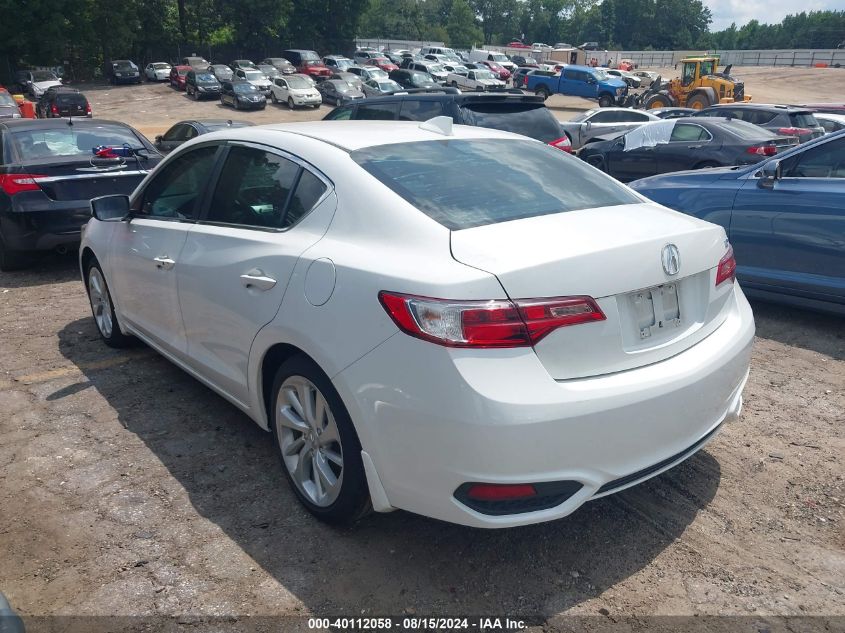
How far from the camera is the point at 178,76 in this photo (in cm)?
4909

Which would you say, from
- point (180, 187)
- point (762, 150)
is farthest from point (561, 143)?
point (180, 187)

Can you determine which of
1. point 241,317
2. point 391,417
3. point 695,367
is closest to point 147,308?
point 241,317

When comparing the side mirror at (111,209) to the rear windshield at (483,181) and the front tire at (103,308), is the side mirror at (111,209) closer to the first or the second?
the front tire at (103,308)

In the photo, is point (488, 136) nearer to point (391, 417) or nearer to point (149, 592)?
point (391, 417)

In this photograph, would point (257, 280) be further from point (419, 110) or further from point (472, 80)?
point (472, 80)

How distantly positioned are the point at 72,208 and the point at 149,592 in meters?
5.50

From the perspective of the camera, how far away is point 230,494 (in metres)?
3.50

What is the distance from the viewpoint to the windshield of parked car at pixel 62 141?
Result: 7.71 m

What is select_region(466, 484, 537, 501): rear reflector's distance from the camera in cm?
250

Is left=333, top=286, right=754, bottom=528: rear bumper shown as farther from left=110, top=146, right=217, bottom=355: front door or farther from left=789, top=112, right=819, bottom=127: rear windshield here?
left=789, top=112, right=819, bottom=127: rear windshield

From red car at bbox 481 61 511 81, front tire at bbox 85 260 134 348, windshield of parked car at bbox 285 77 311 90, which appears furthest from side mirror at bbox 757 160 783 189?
red car at bbox 481 61 511 81

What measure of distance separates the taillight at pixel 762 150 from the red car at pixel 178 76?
143ft

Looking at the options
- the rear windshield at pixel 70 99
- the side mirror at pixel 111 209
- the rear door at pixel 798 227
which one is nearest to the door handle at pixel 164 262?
the side mirror at pixel 111 209

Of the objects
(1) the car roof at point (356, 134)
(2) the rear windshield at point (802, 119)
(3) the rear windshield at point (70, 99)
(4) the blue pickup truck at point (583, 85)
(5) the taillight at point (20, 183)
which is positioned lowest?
(4) the blue pickup truck at point (583, 85)
